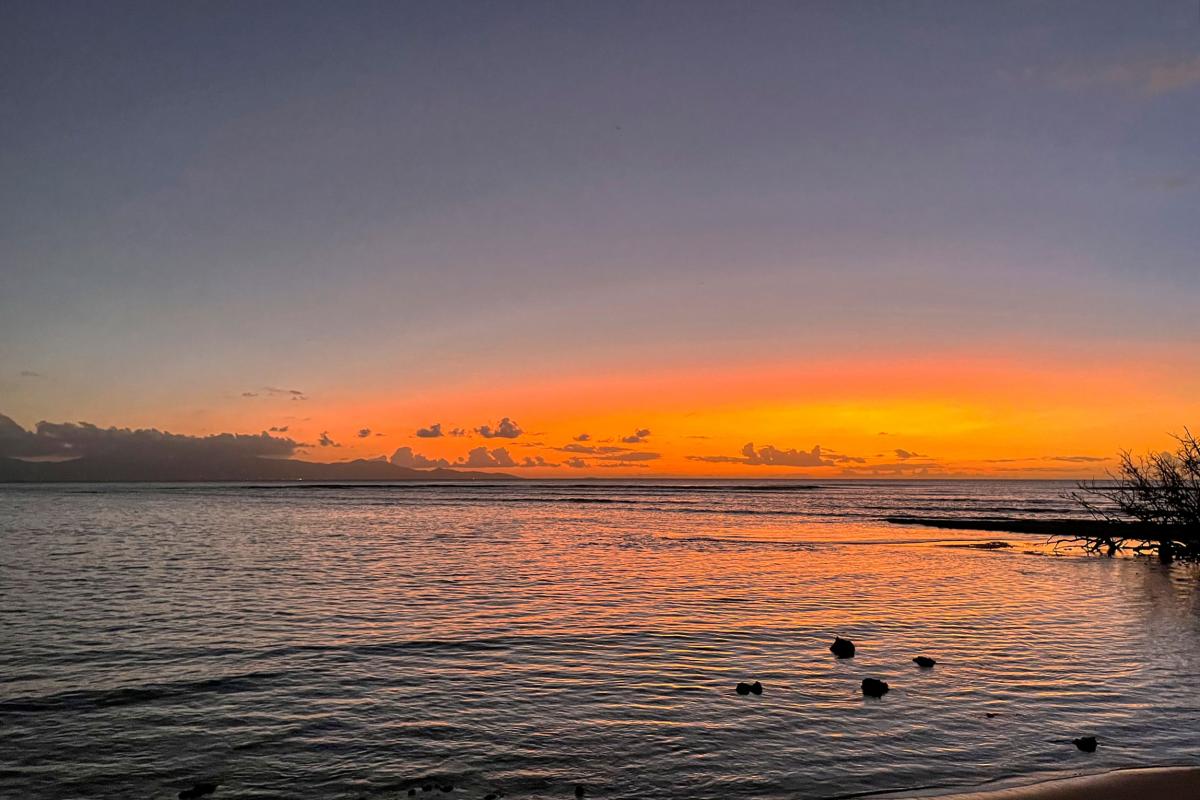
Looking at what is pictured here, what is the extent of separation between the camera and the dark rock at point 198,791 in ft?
42.3

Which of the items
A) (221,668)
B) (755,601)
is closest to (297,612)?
(221,668)

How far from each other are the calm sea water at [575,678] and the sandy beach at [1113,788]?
74 cm

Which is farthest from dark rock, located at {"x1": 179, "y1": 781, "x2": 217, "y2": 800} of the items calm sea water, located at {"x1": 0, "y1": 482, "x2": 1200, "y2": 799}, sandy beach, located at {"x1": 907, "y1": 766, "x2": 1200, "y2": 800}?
sandy beach, located at {"x1": 907, "y1": 766, "x2": 1200, "y2": 800}

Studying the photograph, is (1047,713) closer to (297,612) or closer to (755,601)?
(755,601)

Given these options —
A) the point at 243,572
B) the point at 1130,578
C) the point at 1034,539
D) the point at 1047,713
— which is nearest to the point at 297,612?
the point at 243,572

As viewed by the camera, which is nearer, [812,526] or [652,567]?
[652,567]

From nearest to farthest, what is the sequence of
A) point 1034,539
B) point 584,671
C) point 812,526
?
point 584,671
point 1034,539
point 812,526

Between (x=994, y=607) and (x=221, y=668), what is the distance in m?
28.1

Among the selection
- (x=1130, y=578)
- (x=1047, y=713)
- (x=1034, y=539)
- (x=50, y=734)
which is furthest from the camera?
(x=1034, y=539)

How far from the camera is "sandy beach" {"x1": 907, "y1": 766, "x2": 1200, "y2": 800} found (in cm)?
1223

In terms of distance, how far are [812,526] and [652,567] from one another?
152ft

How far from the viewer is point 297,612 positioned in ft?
100

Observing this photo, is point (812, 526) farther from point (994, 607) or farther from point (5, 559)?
point (5, 559)

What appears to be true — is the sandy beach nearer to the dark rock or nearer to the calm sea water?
the calm sea water
